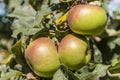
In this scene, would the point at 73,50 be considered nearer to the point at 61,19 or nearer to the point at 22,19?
the point at 61,19

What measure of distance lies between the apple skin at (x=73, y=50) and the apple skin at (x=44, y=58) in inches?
1.5

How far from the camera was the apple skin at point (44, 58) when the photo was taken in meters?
1.80

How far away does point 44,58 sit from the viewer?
5.89 feet

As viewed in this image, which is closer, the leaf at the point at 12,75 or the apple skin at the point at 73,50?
the apple skin at the point at 73,50

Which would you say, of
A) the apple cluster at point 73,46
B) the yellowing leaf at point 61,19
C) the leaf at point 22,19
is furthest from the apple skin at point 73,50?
the leaf at point 22,19

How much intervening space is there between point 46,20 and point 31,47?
227mm

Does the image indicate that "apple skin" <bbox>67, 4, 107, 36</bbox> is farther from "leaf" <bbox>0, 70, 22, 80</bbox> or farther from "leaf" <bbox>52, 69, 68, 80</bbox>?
"leaf" <bbox>0, 70, 22, 80</bbox>

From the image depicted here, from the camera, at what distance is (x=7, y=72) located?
212cm

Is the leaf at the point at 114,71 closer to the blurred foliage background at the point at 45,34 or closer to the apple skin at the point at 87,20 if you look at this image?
the blurred foliage background at the point at 45,34

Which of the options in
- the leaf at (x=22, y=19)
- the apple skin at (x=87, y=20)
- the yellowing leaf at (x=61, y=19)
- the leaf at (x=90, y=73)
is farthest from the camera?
the leaf at (x=22, y=19)

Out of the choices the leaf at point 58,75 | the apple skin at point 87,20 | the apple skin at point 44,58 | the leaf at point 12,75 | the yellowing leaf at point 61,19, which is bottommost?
the leaf at point 12,75

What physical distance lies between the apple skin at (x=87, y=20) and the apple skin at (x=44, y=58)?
5.8 inches

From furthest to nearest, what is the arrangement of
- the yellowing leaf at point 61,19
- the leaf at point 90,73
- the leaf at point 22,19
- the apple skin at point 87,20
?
the leaf at point 22,19
the yellowing leaf at point 61,19
the leaf at point 90,73
the apple skin at point 87,20

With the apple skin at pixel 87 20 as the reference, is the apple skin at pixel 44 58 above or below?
below
